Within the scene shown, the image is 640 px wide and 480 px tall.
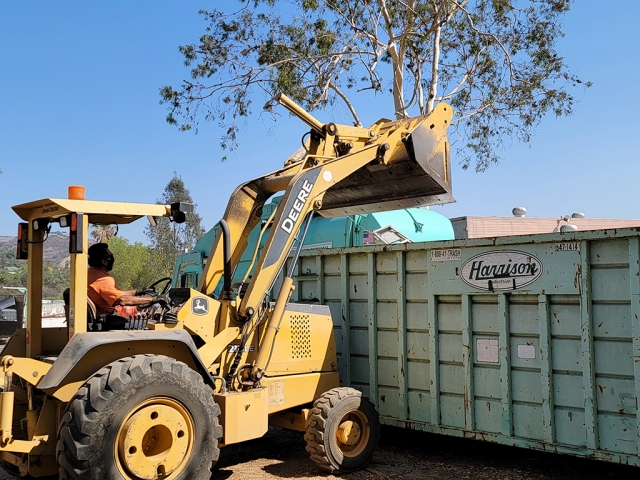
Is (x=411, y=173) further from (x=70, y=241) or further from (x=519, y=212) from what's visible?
(x=519, y=212)

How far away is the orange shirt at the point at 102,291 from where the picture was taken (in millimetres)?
5164

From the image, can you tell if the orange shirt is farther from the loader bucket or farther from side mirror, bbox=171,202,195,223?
the loader bucket

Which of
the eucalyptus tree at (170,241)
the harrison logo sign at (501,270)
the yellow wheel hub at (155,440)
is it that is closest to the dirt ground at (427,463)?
the yellow wheel hub at (155,440)

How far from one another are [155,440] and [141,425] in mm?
239

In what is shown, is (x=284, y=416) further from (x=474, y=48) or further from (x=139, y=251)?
(x=139, y=251)

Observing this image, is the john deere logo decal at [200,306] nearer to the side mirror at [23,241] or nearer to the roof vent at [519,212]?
the side mirror at [23,241]

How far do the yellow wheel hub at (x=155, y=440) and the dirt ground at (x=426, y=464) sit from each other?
4.21ft

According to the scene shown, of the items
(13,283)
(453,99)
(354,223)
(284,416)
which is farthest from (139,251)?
(284,416)

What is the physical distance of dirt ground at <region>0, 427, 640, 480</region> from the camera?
5.90 metres

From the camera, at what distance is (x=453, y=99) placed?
60.3 feet

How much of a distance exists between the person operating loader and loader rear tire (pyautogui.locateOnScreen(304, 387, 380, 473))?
6.28 ft

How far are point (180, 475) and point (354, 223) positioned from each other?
6.12 metres

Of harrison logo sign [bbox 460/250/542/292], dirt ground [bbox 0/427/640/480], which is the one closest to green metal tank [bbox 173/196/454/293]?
dirt ground [bbox 0/427/640/480]

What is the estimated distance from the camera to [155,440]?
4.73m
